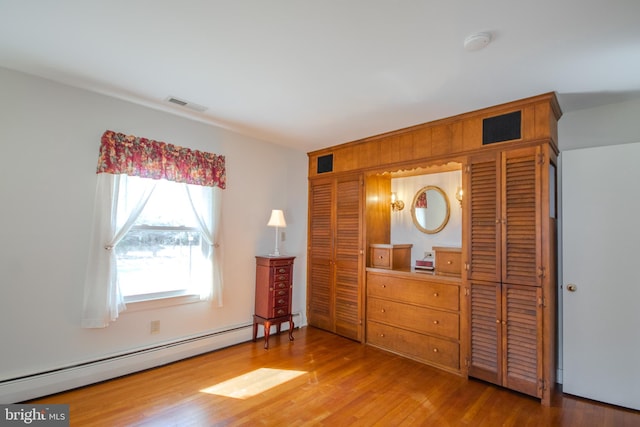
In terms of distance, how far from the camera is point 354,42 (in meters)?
1.98

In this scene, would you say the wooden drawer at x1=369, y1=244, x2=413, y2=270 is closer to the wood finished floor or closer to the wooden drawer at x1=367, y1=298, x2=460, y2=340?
the wooden drawer at x1=367, y1=298, x2=460, y2=340

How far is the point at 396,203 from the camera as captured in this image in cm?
421

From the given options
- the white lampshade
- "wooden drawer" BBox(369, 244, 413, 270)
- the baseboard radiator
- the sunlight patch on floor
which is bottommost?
the sunlight patch on floor

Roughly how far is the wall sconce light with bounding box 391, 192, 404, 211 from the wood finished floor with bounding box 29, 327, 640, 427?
6.21 ft

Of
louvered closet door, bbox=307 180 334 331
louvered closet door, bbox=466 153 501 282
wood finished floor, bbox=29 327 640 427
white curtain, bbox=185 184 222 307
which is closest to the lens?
wood finished floor, bbox=29 327 640 427

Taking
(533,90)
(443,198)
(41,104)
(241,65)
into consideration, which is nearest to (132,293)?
(41,104)

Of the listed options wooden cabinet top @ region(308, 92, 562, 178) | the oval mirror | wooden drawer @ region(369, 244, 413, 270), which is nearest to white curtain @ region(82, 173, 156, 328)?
wooden cabinet top @ region(308, 92, 562, 178)

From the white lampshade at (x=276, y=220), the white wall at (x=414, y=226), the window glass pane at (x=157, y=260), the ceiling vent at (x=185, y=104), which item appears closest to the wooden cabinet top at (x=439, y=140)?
the white wall at (x=414, y=226)

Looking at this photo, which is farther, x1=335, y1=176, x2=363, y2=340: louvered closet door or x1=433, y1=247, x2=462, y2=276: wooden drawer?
x1=335, y1=176, x2=363, y2=340: louvered closet door

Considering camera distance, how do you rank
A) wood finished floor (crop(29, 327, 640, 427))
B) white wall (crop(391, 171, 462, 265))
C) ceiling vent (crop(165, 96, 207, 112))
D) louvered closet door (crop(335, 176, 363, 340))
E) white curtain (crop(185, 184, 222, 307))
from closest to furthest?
wood finished floor (crop(29, 327, 640, 427)), ceiling vent (crop(165, 96, 207, 112)), white curtain (crop(185, 184, 222, 307)), white wall (crop(391, 171, 462, 265)), louvered closet door (crop(335, 176, 363, 340))

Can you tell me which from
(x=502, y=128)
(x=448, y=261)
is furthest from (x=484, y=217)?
(x=502, y=128)

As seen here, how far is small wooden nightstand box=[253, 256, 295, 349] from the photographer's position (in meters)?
3.76

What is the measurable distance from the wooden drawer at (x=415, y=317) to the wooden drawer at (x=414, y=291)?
7 cm

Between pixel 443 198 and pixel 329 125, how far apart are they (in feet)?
5.27
